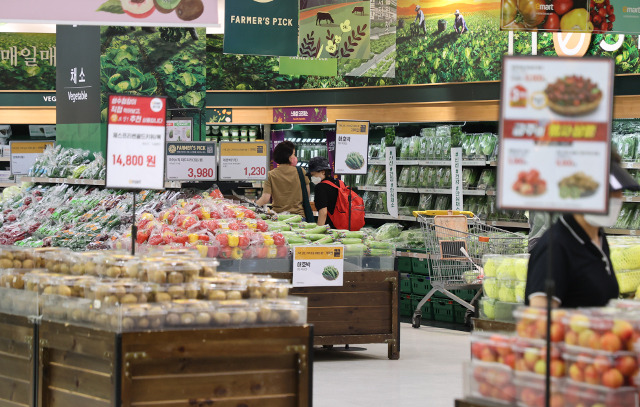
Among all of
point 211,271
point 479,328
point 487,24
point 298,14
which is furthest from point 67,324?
point 487,24

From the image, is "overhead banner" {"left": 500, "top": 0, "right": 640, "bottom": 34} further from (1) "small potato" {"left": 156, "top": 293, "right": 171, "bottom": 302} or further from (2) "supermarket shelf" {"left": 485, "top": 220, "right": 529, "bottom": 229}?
(1) "small potato" {"left": 156, "top": 293, "right": 171, "bottom": 302}

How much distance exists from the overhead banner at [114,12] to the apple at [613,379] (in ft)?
19.5

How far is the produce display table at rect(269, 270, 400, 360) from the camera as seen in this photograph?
7543mm

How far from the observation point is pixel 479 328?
5.21 m

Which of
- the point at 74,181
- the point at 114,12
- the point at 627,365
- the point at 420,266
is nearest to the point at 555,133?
the point at 627,365

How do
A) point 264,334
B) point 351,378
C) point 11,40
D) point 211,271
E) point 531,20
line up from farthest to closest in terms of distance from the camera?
point 11,40, point 531,20, point 351,378, point 211,271, point 264,334

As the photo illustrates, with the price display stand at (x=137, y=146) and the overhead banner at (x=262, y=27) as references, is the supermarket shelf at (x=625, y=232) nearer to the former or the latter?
the overhead banner at (x=262, y=27)

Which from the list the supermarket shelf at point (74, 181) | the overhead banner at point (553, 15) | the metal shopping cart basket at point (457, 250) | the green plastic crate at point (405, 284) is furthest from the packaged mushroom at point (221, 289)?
the green plastic crate at point (405, 284)

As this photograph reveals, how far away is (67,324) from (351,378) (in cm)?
311

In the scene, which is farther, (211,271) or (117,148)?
(117,148)

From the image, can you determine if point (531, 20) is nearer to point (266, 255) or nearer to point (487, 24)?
point (266, 255)

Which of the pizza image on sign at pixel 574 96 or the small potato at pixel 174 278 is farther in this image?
the small potato at pixel 174 278

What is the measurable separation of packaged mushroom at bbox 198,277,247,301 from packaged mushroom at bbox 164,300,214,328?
0.58ft

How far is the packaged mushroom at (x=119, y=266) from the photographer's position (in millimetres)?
4520
